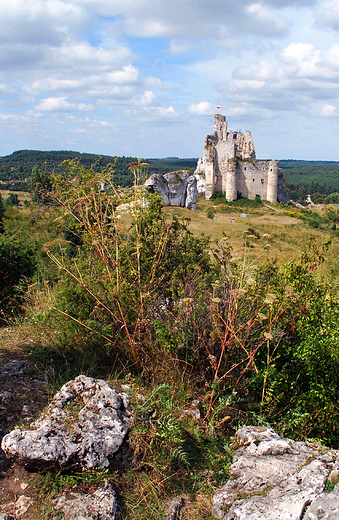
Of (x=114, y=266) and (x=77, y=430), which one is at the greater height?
(x=114, y=266)

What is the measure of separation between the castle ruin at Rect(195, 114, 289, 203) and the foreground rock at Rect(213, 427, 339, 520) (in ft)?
124

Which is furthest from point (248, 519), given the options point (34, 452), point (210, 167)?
point (210, 167)

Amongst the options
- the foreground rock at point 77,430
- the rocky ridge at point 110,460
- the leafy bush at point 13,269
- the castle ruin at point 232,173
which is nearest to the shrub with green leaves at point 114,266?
the foreground rock at point 77,430

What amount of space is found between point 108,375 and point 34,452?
1023 mm

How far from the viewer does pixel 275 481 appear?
88.7 inches

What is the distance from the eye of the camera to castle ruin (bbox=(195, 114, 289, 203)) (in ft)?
128

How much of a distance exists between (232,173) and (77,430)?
3827 cm

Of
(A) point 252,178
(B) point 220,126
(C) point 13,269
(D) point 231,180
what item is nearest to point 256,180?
(A) point 252,178

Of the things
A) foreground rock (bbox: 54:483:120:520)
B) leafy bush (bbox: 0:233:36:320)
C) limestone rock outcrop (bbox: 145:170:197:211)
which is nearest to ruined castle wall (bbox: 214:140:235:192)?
limestone rock outcrop (bbox: 145:170:197:211)

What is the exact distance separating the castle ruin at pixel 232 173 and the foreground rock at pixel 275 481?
37.7 metres

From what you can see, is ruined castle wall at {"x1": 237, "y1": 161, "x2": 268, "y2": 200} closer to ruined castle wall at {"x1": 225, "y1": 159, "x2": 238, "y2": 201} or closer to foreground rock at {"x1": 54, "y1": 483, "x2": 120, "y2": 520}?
ruined castle wall at {"x1": 225, "y1": 159, "x2": 238, "y2": 201}

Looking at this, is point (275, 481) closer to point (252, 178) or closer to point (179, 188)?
point (179, 188)

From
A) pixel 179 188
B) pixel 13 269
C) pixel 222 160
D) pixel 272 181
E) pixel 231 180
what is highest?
pixel 222 160

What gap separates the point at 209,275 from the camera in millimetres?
4477
